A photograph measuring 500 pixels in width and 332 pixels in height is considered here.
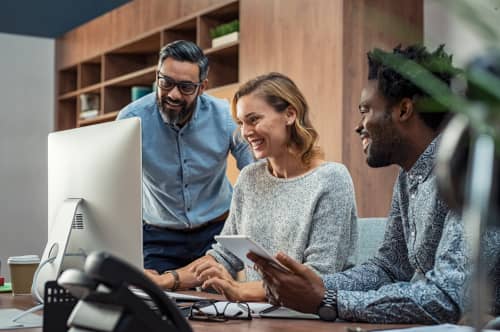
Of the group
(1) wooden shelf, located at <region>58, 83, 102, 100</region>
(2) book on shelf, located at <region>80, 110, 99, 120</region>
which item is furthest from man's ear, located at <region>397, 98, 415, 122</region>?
(2) book on shelf, located at <region>80, 110, 99, 120</region>

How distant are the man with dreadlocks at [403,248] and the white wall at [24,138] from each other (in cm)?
528

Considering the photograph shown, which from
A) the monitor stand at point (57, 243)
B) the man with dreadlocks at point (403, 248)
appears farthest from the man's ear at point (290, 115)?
the monitor stand at point (57, 243)

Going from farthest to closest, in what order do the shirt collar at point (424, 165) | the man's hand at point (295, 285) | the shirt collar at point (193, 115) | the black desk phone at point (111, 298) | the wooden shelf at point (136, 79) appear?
the wooden shelf at point (136, 79), the shirt collar at point (193, 115), the shirt collar at point (424, 165), the man's hand at point (295, 285), the black desk phone at point (111, 298)

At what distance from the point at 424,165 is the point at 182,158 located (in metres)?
1.34

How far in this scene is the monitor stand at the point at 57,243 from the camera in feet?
5.47

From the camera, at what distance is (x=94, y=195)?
5.35 feet

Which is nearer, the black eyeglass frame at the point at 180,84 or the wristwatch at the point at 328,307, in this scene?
the wristwatch at the point at 328,307

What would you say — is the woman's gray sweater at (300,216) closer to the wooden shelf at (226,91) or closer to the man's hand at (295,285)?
the man's hand at (295,285)

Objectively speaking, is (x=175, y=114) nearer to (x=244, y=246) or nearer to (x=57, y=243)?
(x=57, y=243)

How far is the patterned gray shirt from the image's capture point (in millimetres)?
1387

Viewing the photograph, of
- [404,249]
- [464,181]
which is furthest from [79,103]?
[464,181]

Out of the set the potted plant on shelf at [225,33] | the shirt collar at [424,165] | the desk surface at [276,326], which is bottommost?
the desk surface at [276,326]

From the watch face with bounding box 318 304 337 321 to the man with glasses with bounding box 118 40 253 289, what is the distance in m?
1.27

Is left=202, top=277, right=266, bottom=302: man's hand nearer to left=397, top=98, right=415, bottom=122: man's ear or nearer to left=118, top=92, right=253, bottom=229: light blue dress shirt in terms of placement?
left=397, top=98, right=415, bottom=122: man's ear
